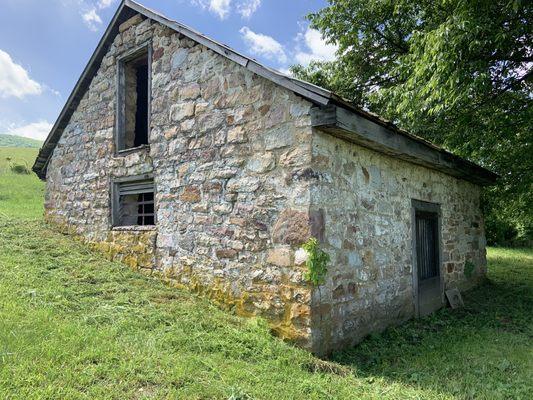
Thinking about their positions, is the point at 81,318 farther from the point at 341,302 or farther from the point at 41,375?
the point at 341,302

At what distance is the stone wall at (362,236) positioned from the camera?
4.68 m

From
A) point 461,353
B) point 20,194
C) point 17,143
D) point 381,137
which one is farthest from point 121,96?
point 17,143

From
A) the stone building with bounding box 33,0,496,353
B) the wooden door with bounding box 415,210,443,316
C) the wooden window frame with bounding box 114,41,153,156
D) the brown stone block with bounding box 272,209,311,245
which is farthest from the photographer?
the wooden window frame with bounding box 114,41,153,156

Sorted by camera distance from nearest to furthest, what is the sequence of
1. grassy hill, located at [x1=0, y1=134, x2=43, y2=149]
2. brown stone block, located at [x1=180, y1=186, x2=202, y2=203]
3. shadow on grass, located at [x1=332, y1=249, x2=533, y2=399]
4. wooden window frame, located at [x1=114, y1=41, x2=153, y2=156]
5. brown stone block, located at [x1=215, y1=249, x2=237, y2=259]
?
shadow on grass, located at [x1=332, y1=249, x2=533, y2=399] → brown stone block, located at [x1=215, y1=249, x2=237, y2=259] → brown stone block, located at [x1=180, y1=186, x2=202, y2=203] → wooden window frame, located at [x1=114, y1=41, x2=153, y2=156] → grassy hill, located at [x1=0, y1=134, x2=43, y2=149]

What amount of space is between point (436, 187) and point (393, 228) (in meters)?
2.10

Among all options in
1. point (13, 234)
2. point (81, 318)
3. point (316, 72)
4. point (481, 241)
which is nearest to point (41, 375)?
point (81, 318)

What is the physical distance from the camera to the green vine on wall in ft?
14.4

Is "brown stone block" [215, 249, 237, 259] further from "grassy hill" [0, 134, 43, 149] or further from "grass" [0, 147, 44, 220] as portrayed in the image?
"grassy hill" [0, 134, 43, 149]

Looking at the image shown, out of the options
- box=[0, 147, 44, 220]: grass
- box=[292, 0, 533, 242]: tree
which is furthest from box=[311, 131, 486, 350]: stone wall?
box=[0, 147, 44, 220]: grass

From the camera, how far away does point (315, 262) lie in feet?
14.5

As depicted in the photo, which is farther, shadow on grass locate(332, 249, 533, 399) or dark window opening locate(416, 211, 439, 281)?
dark window opening locate(416, 211, 439, 281)

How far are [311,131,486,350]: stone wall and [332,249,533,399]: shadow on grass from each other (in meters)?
0.29

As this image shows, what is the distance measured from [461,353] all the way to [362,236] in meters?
1.85

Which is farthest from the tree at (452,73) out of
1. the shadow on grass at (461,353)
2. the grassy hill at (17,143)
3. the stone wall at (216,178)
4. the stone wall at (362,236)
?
the grassy hill at (17,143)
